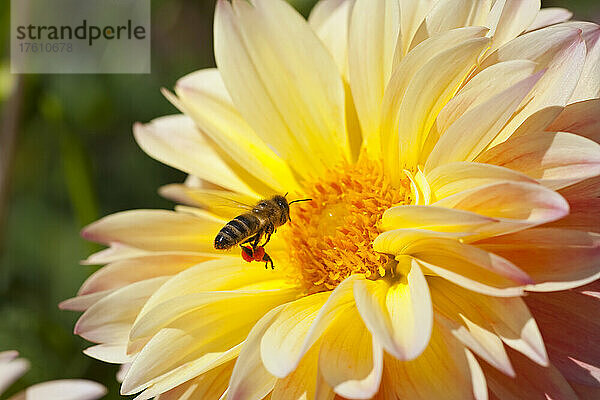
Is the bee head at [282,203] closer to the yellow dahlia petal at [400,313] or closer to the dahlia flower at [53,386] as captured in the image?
the yellow dahlia petal at [400,313]

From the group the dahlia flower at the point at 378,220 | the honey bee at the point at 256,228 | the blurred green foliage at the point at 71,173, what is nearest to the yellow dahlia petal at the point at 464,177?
the dahlia flower at the point at 378,220

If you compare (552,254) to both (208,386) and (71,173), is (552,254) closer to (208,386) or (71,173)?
(208,386)

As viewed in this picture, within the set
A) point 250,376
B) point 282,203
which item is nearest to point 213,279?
point 282,203

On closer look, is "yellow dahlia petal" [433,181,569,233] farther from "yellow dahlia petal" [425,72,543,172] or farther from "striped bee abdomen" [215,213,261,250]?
"striped bee abdomen" [215,213,261,250]

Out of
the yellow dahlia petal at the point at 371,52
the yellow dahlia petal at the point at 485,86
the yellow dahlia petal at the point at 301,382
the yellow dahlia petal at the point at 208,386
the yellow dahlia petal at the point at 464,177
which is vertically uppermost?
the yellow dahlia petal at the point at 371,52

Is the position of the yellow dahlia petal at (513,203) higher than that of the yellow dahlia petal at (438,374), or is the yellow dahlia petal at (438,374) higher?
the yellow dahlia petal at (513,203)

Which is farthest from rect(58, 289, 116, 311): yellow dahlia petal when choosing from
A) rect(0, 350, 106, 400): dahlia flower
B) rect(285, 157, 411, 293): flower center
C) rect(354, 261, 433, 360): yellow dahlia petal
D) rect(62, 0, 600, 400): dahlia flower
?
rect(354, 261, 433, 360): yellow dahlia petal
